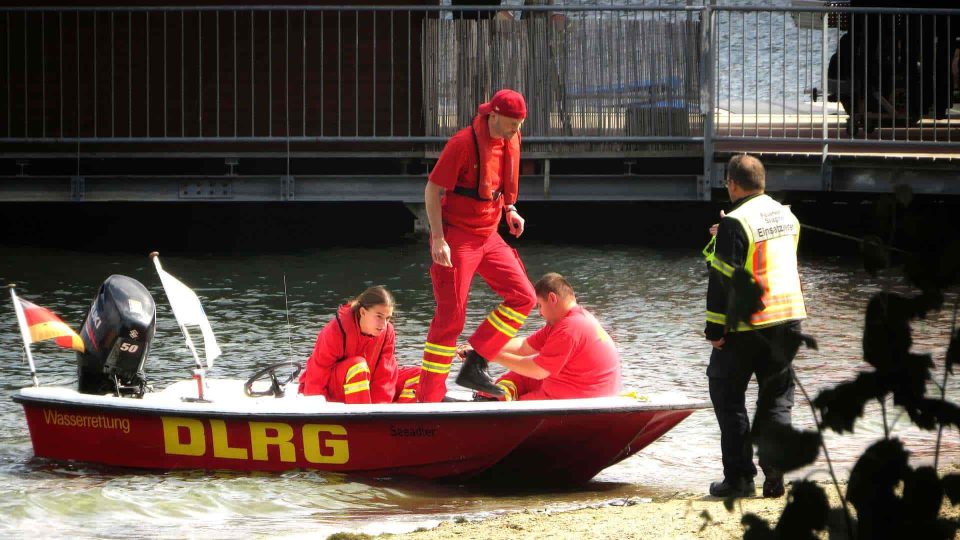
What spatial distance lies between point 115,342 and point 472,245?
1.92 m

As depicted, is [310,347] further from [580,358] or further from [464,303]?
[580,358]

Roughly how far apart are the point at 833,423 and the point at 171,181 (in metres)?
12.5

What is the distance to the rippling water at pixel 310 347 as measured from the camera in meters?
6.61

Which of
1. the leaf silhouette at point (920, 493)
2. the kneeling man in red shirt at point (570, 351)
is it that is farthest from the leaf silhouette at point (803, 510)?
the kneeling man in red shirt at point (570, 351)

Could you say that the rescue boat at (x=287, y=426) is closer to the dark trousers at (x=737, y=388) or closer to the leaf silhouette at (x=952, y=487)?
the dark trousers at (x=737, y=388)

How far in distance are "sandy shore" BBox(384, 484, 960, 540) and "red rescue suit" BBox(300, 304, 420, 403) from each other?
1216mm

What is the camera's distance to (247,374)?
30.7 feet

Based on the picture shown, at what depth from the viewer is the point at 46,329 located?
726 centimetres

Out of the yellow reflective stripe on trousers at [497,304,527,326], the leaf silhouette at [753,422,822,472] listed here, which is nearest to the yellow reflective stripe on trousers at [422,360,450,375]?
the yellow reflective stripe on trousers at [497,304,527,326]

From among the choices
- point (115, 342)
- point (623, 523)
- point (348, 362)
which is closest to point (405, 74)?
point (115, 342)

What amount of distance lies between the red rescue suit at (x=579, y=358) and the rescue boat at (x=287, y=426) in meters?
0.37

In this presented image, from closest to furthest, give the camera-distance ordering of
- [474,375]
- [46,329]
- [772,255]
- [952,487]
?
1. [952,487]
2. [772,255]
3. [46,329]
4. [474,375]

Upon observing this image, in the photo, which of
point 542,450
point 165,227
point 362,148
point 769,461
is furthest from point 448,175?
point 165,227

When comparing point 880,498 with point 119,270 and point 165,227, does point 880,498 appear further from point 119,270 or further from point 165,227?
point 165,227
